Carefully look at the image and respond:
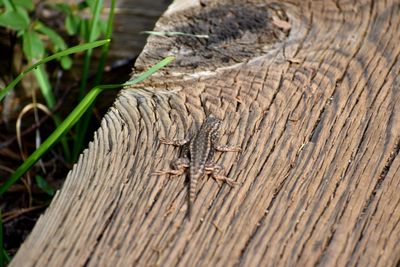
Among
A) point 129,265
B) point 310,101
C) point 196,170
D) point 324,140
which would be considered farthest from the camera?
point 310,101

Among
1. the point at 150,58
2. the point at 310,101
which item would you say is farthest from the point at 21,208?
the point at 310,101

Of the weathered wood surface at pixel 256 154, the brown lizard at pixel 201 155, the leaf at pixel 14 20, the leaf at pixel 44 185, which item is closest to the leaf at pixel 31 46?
the leaf at pixel 14 20

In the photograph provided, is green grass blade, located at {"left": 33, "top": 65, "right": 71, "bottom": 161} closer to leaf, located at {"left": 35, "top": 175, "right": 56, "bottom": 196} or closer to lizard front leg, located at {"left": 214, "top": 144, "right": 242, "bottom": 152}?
leaf, located at {"left": 35, "top": 175, "right": 56, "bottom": 196}

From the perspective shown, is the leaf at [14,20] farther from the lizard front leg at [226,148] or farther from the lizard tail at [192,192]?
the lizard tail at [192,192]

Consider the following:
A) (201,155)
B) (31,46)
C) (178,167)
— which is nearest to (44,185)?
(31,46)

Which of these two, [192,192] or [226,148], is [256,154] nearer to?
[226,148]

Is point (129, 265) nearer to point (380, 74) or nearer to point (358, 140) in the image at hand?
point (358, 140)

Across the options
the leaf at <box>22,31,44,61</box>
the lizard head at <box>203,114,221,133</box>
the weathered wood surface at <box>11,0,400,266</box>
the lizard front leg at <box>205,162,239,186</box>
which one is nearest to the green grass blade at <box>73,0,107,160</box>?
the leaf at <box>22,31,44,61</box>
